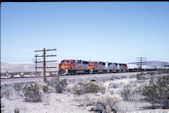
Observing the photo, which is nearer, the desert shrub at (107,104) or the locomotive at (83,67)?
the desert shrub at (107,104)

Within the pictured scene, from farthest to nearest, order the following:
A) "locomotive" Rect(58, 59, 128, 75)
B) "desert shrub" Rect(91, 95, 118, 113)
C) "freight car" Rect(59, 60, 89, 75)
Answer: "locomotive" Rect(58, 59, 128, 75) < "freight car" Rect(59, 60, 89, 75) < "desert shrub" Rect(91, 95, 118, 113)

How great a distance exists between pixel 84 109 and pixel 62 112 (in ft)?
4.61

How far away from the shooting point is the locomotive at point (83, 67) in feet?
123

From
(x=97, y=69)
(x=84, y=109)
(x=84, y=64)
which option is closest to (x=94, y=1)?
(x=84, y=109)

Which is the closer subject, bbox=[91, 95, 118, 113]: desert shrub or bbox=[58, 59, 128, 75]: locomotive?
bbox=[91, 95, 118, 113]: desert shrub

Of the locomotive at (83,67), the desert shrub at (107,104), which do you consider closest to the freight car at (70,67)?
the locomotive at (83,67)

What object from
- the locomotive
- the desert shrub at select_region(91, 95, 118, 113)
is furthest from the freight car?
the desert shrub at select_region(91, 95, 118, 113)

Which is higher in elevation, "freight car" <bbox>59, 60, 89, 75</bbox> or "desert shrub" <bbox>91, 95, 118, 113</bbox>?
"freight car" <bbox>59, 60, 89, 75</bbox>

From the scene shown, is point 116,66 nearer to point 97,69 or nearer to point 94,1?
point 97,69

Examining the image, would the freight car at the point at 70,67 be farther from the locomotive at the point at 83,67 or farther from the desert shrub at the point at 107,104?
the desert shrub at the point at 107,104

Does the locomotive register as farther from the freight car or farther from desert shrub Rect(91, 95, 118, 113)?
desert shrub Rect(91, 95, 118, 113)

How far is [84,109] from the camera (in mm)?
10586

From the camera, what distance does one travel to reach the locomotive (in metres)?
37.5

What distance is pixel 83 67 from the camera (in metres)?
41.9
